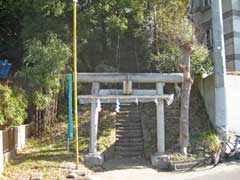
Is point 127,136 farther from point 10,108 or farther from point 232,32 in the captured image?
point 232,32

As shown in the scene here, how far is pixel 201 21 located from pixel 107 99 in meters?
14.6

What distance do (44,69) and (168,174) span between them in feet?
19.7

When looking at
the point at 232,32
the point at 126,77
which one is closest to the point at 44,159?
the point at 126,77

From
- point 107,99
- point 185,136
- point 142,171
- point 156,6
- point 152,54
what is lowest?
point 142,171

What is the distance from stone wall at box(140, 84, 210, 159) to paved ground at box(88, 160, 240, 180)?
5.14 feet

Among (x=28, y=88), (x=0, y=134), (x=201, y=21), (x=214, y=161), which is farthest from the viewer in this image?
(x=201, y=21)

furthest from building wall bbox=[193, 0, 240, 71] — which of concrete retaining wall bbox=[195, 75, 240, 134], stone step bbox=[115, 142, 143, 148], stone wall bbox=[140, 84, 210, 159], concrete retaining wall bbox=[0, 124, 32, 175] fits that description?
concrete retaining wall bbox=[0, 124, 32, 175]

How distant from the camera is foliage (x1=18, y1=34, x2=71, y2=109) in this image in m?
14.1

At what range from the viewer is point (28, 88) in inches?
575

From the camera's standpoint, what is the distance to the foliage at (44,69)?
14141 mm

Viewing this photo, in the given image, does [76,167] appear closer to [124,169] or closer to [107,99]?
[124,169]

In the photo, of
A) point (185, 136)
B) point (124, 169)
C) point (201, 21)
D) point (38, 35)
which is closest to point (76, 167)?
point (124, 169)

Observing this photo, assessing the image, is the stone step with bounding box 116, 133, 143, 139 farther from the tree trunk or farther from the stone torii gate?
the tree trunk

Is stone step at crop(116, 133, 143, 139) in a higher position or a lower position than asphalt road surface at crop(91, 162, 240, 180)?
higher
